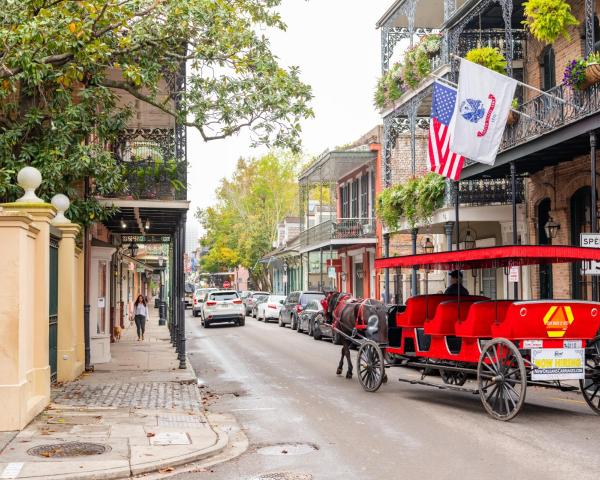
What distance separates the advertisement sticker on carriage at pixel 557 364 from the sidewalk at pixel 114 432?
4.01 metres

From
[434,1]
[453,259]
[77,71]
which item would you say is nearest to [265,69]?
[77,71]

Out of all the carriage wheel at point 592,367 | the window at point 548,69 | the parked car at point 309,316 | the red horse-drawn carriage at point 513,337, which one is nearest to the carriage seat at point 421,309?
the red horse-drawn carriage at point 513,337

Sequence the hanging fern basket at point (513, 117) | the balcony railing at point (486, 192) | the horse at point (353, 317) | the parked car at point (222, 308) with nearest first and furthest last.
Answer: the horse at point (353, 317) → the hanging fern basket at point (513, 117) → the balcony railing at point (486, 192) → the parked car at point (222, 308)

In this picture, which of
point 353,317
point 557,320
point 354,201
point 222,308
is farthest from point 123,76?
point 354,201

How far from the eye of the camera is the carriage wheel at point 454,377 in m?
12.6

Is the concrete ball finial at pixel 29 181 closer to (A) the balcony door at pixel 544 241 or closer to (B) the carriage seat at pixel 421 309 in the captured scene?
(B) the carriage seat at pixel 421 309

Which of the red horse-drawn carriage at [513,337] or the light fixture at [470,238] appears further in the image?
the light fixture at [470,238]

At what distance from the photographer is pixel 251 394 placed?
1347 cm

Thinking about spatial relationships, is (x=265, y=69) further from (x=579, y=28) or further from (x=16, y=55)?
(x=579, y=28)

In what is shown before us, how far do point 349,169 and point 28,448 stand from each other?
102 feet

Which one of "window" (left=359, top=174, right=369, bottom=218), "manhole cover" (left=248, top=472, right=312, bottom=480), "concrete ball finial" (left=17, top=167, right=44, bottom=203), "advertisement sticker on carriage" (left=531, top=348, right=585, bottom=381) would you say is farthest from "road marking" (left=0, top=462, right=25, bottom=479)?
"window" (left=359, top=174, right=369, bottom=218)

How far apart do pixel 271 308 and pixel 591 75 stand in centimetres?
2641

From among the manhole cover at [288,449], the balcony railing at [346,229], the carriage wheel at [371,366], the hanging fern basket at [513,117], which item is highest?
the hanging fern basket at [513,117]

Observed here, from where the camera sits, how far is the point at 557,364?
10062mm
